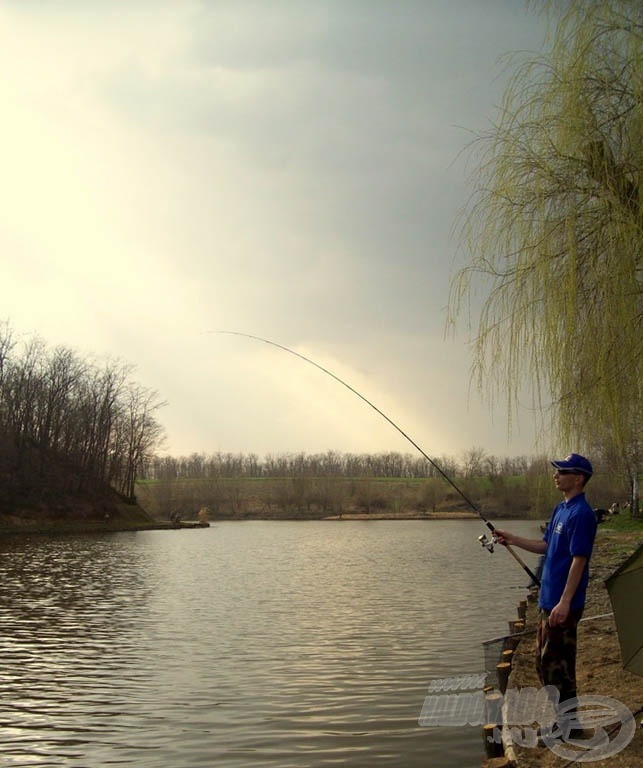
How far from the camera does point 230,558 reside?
116 ft

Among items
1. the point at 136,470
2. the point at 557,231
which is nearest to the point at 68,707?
the point at 557,231

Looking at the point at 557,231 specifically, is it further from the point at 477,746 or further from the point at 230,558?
the point at 230,558

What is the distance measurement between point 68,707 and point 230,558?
26389mm

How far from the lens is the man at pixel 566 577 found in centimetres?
561

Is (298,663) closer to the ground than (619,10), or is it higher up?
closer to the ground

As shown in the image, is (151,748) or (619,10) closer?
(151,748)

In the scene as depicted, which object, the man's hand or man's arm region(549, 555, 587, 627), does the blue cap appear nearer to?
man's arm region(549, 555, 587, 627)

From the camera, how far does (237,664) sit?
11844 millimetres

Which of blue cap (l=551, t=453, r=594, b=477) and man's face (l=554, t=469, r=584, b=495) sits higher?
blue cap (l=551, t=453, r=594, b=477)

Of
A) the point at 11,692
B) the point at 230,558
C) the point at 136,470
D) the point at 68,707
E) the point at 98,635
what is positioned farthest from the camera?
the point at 136,470

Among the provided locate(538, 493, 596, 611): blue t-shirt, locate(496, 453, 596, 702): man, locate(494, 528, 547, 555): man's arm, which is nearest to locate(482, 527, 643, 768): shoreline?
locate(496, 453, 596, 702): man

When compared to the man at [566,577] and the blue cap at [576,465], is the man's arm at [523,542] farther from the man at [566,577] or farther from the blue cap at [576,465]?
the blue cap at [576,465]

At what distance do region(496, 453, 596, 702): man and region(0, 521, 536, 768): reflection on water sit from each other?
1.91 m

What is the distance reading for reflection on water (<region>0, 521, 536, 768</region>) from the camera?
7.85 metres
